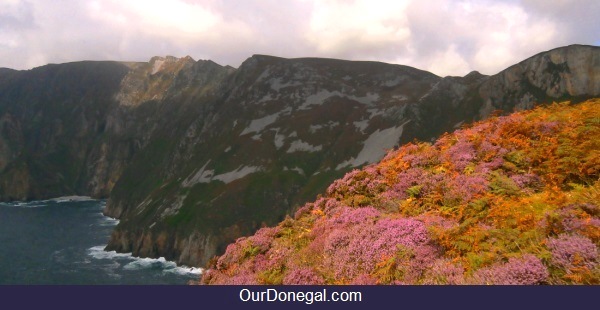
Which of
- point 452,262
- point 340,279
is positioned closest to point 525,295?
point 452,262

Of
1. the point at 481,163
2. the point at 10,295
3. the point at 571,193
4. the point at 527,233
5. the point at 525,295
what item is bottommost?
the point at 10,295

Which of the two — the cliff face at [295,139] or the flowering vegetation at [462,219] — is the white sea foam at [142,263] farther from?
the flowering vegetation at [462,219]

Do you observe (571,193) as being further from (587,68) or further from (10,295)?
(587,68)

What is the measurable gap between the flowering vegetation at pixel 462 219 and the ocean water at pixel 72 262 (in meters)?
84.7

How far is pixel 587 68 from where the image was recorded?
118 metres

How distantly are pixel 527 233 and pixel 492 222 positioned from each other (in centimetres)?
164

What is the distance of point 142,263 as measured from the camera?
115m

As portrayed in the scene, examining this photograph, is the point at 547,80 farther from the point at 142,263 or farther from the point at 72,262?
the point at 72,262

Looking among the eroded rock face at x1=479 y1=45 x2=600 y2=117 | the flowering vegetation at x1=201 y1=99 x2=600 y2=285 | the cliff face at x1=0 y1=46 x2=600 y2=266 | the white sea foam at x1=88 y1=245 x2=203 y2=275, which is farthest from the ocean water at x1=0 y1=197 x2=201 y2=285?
the eroded rock face at x1=479 y1=45 x2=600 y2=117

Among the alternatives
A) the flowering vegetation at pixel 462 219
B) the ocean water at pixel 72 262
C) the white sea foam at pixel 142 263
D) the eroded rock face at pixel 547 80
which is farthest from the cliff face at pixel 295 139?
the flowering vegetation at pixel 462 219

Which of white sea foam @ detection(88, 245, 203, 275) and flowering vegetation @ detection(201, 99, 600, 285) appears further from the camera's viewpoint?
white sea foam @ detection(88, 245, 203, 275)

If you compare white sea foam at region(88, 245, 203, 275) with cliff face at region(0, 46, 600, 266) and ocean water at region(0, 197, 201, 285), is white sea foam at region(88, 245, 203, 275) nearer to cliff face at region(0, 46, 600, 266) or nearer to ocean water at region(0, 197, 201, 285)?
ocean water at region(0, 197, 201, 285)

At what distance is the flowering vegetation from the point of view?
33.5ft

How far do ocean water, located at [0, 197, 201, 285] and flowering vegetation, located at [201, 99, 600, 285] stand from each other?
3334 inches
